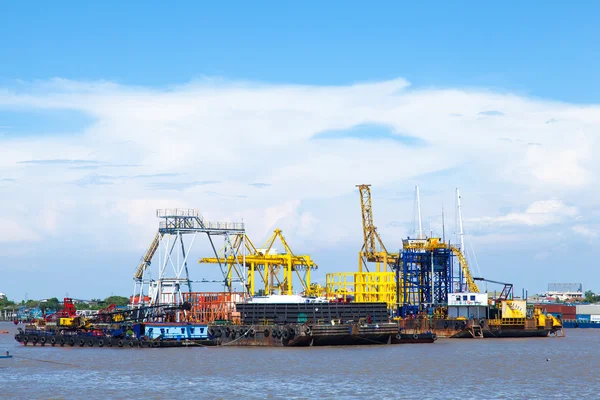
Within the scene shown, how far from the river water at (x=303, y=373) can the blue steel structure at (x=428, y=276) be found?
3170cm

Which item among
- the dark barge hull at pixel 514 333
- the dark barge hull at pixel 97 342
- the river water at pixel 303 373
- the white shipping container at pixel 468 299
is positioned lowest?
the river water at pixel 303 373

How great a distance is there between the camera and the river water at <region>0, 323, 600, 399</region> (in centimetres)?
5825

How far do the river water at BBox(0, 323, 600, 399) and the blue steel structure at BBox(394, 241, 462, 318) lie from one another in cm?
3170

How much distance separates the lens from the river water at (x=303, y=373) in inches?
2293

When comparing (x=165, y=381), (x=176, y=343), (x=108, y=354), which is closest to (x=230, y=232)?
(x=176, y=343)

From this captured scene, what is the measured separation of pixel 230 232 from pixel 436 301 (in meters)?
34.5

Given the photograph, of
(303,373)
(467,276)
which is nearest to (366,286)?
(467,276)

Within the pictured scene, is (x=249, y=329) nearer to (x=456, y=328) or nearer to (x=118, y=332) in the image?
(x=118, y=332)

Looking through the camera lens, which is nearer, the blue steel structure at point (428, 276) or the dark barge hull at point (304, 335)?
the dark barge hull at point (304, 335)

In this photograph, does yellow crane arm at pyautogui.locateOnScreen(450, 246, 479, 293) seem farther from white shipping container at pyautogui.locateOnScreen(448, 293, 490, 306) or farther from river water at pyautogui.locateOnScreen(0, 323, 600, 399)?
river water at pyautogui.locateOnScreen(0, 323, 600, 399)

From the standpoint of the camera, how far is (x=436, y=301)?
13288cm

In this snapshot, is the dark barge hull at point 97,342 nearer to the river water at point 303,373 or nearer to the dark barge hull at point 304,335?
the river water at point 303,373

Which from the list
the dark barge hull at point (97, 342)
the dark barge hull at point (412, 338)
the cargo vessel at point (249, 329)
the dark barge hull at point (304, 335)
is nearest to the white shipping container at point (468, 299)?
the dark barge hull at point (412, 338)

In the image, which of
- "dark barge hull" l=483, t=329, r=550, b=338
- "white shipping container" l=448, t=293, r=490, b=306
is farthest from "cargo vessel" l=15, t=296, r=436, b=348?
"dark barge hull" l=483, t=329, r=550, b=338
